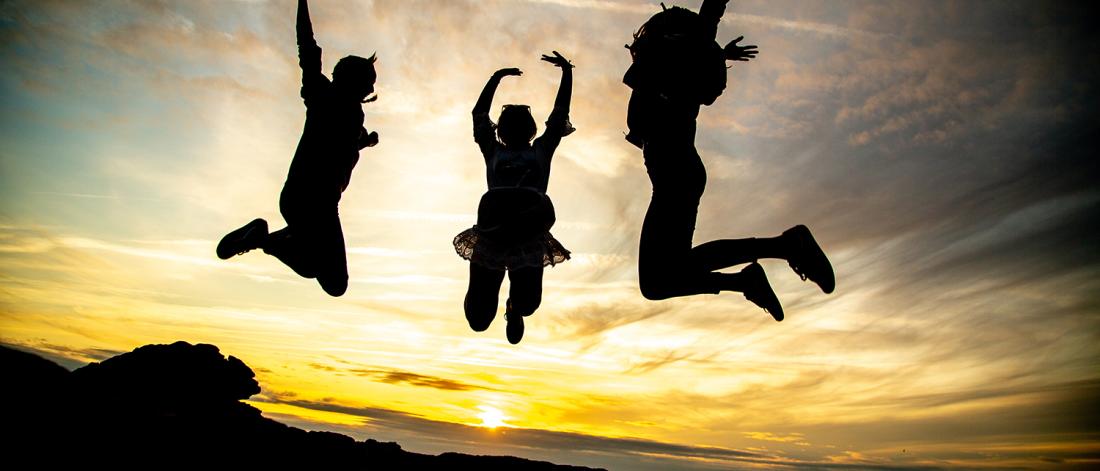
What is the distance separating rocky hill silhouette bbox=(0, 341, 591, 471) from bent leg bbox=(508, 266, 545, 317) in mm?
2841

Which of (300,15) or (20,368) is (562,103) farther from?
(20,368)

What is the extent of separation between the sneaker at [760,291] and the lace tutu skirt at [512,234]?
7.94 feet

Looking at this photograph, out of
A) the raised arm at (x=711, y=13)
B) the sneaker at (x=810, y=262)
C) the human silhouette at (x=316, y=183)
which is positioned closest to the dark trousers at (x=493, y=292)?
the human silhouette at (x=316, y=183)

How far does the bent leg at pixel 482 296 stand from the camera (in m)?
6.67

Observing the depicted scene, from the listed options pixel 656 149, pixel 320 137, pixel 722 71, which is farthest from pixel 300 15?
pixel 722 71

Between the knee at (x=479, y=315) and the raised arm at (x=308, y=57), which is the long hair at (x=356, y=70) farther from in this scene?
the knee at (x=479, y=315)

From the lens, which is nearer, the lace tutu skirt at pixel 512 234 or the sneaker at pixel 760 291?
the sneaker at pixel 760 291

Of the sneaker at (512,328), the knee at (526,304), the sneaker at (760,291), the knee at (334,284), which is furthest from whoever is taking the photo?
the sneaker at (512,328)

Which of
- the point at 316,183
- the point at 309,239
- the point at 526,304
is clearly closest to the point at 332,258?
the point at 309,239

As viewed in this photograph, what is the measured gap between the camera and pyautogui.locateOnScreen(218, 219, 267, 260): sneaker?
16.9 feet

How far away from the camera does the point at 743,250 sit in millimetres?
4328

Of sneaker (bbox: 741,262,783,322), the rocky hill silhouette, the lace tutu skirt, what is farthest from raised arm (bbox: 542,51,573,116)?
the rocky hill silhouette

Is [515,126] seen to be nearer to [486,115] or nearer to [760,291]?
[486,115]

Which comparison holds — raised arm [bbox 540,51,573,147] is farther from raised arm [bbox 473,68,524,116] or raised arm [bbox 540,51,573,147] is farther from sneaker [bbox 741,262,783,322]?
sneaker [bbox 741,262,783,322]
